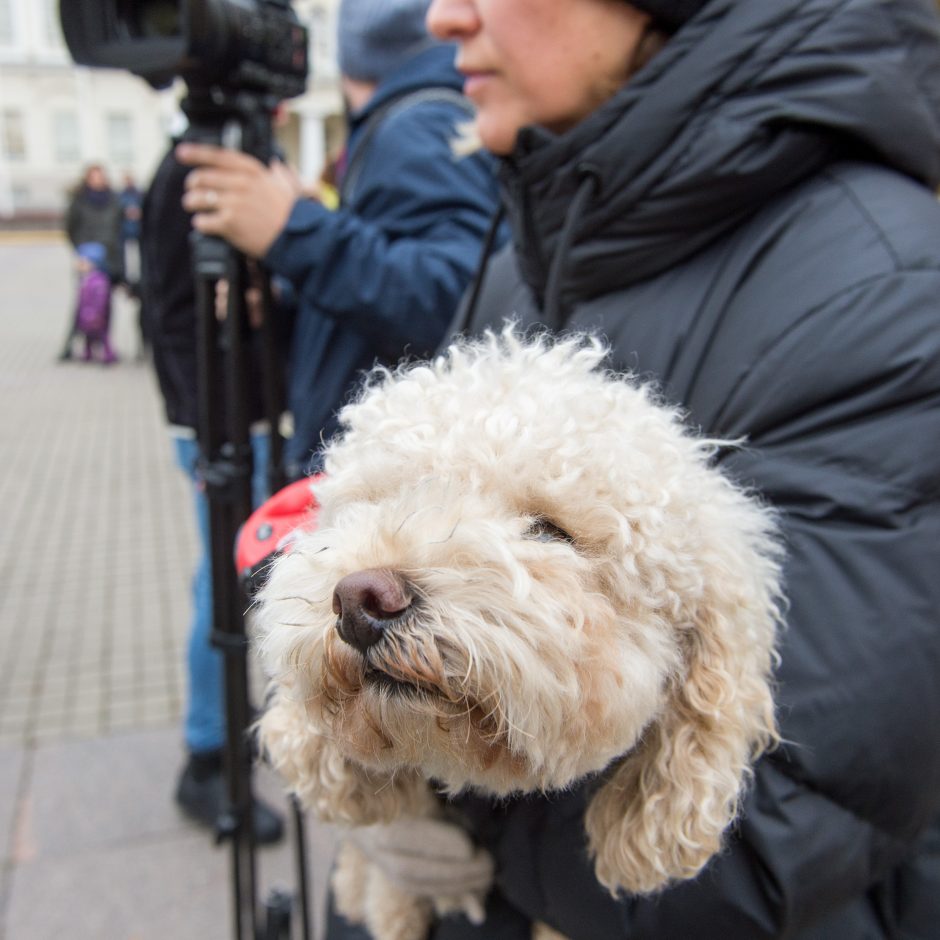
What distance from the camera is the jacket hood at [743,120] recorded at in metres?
1.08

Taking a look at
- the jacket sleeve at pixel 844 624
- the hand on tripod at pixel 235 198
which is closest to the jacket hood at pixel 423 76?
the hand on tripod at pixel 235 198

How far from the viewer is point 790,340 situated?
1.03m

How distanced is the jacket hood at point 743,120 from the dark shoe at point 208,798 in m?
2.48

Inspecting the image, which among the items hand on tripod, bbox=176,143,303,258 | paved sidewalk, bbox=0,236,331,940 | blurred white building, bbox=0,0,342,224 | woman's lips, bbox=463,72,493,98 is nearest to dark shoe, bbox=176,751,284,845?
paved sidewalk, bbox=0,236,331,940

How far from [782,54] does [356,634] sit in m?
0.95

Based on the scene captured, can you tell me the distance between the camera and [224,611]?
6.30ft

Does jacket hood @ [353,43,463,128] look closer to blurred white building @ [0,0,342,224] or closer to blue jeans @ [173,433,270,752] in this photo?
blue jeans @ [173,433,270,752]

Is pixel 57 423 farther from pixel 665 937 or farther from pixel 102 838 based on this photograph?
pixel 665 937

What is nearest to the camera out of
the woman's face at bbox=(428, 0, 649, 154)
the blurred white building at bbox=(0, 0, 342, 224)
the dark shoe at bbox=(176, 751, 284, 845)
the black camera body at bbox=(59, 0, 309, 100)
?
the woman's face at bbox=(428, 0, 649, 154)

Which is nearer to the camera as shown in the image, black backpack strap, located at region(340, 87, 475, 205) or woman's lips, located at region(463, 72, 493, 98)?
woman's lips, located at region(463, 72, 493, 98)

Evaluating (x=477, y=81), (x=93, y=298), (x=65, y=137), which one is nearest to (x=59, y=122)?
(x=65, y=137)

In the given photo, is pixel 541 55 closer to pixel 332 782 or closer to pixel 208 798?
pixel 332 782

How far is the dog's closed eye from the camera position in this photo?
3.33ft

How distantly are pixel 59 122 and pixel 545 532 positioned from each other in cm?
4063
